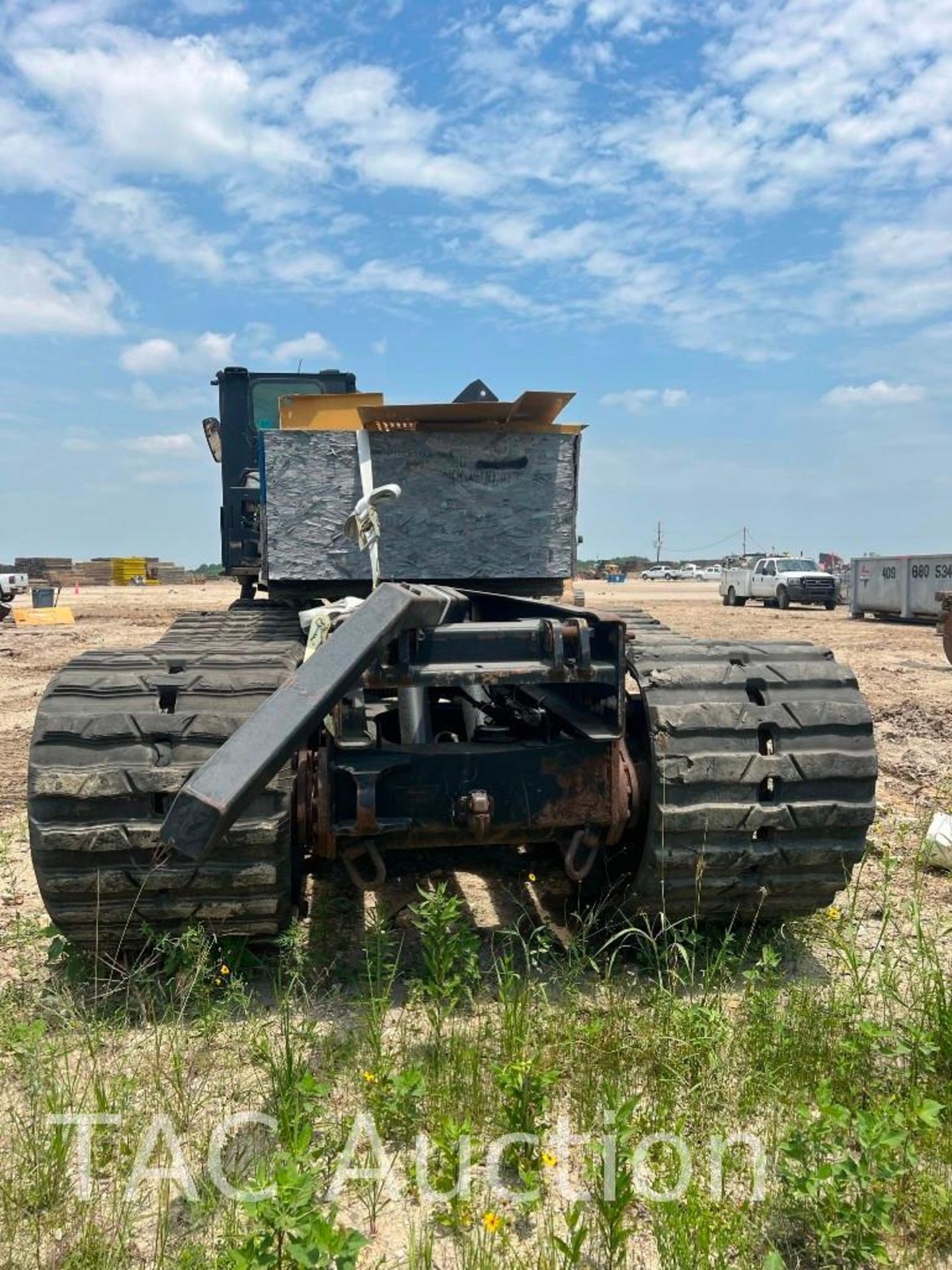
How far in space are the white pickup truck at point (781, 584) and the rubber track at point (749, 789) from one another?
102 feet

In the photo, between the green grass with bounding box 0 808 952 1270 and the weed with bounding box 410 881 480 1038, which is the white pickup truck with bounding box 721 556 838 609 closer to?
the green grass with bounding box 0 808 952 1270

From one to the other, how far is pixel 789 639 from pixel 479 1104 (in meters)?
6.96

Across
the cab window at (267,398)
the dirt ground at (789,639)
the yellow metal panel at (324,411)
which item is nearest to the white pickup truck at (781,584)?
the dirt ground at (789,639)

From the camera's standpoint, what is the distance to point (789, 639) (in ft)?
29.9

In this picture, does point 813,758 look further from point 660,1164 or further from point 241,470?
point 241,470

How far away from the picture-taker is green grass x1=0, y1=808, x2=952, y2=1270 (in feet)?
7.58

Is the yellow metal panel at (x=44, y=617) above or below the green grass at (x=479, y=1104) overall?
above

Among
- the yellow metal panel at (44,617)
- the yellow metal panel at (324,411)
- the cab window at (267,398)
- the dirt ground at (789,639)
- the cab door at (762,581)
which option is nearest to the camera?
the yellow metal panel at (324,411)

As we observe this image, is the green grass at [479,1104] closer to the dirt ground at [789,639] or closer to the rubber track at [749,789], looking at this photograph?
the rubber track at [749,789]

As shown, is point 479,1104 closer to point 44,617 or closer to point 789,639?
point 789,639

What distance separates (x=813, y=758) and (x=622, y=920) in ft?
3.42

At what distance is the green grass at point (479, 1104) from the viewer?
7.58 ft

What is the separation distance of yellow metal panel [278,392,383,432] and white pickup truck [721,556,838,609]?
2999 centimetres

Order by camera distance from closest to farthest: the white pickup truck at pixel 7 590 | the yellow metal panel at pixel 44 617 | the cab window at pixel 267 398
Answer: the cab window at pixel 267 398 → the white pickup truck at pixel 7 590 → the yellow metal panel at pixel 44 617
